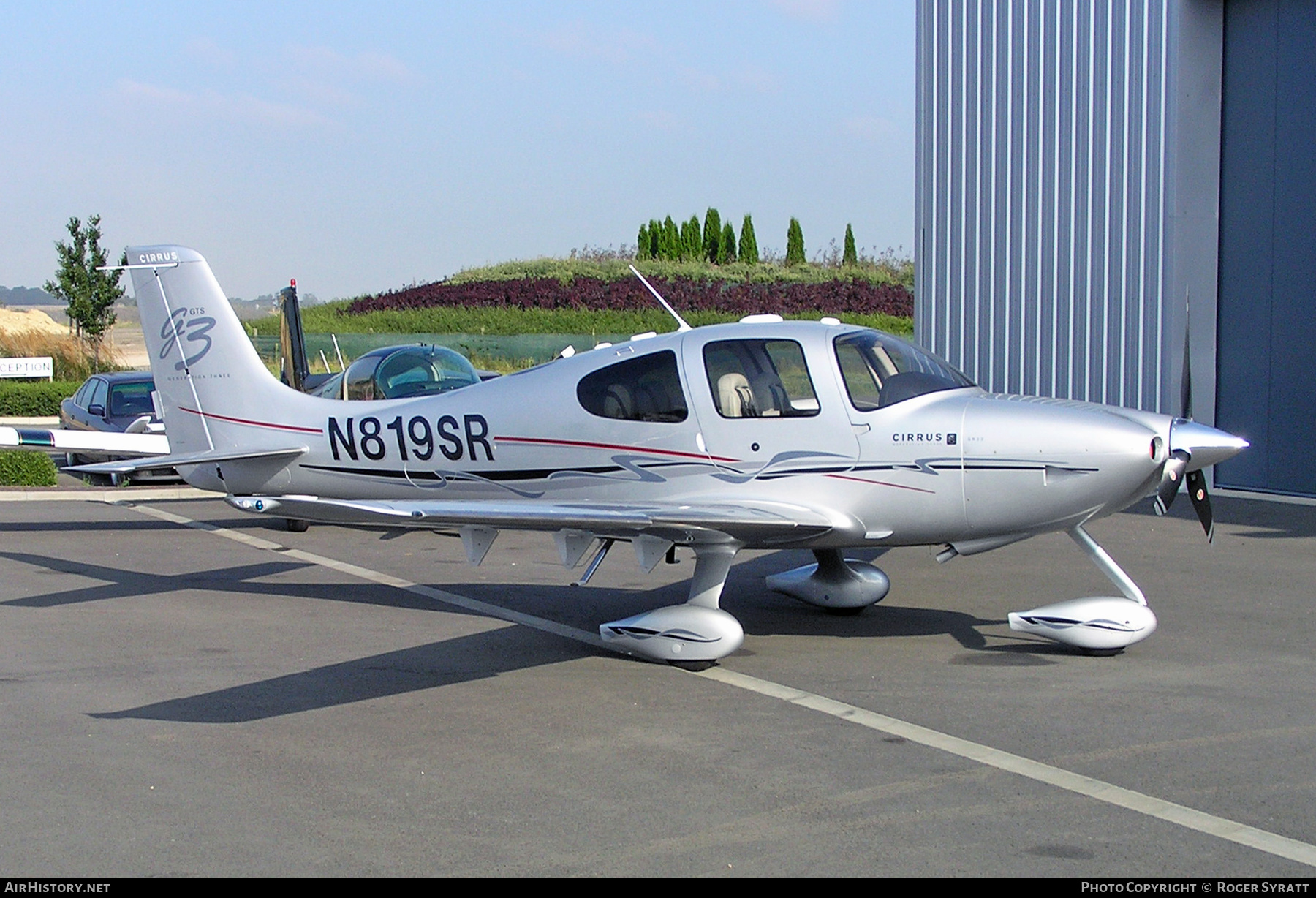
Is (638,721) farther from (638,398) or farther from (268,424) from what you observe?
(268,424)

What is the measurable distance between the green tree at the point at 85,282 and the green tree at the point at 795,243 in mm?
34988

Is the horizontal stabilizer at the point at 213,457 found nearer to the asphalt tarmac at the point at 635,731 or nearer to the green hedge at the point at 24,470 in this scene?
the asphalt tarmac at the point at 635,731

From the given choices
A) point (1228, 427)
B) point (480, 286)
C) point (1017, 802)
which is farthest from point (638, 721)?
point (480, 286)

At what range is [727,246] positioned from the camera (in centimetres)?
6284

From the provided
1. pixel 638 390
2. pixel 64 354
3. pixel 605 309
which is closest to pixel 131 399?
pixel 638 390

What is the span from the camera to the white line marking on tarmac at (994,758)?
181 inches

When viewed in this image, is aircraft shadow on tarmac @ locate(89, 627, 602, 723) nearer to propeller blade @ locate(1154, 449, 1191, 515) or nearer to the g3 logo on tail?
propeller blade @ locate(1154, 449, 1191, 515)

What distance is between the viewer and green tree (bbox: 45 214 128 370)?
36.4 m

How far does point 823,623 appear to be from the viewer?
8.76 meters

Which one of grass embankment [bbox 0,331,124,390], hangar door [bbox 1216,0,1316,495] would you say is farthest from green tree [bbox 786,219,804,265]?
hangar door [bbox 1216,0,1316,495]

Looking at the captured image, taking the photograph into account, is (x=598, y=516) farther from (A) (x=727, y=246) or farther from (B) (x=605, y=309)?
(A) (x=727, y=246)

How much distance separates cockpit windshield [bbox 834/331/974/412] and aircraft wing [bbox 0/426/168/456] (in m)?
7.20

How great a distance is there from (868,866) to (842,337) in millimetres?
4229

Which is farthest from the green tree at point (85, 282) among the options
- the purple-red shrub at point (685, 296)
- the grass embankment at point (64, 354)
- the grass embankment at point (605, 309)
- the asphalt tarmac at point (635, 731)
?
the asphalt tarmac at point (635, 731)
